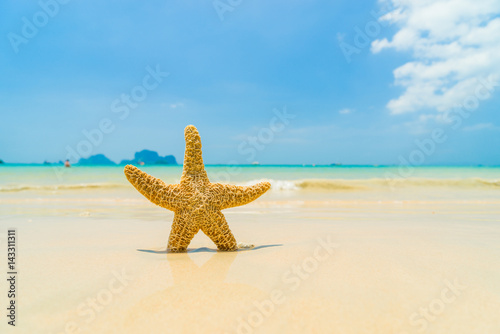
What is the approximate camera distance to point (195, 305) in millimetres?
2562

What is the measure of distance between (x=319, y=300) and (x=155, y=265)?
176 centimetres

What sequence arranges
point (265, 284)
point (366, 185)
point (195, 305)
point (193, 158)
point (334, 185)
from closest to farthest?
point (195, 305)
point (265, 284)
point (193, 158)
point (334, 185)
point (366, 185)

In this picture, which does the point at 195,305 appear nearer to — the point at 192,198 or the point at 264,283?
the point at 264,283

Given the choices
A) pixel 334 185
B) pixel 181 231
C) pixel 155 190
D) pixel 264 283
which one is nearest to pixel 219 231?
pixel 181 231

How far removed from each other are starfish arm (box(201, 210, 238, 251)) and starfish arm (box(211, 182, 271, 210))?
0.45ft

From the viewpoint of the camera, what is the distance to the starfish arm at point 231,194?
4.17 m

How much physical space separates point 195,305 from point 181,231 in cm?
161

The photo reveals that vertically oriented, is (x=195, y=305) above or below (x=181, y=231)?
below

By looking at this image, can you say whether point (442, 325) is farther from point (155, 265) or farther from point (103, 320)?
point (155, 265)

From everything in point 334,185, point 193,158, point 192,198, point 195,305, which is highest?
point 193,158

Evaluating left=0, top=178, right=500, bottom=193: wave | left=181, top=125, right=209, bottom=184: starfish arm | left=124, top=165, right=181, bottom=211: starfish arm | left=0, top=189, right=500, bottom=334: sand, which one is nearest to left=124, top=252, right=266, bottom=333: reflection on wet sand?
left=0, top=189, right=500, bottom=334: sand

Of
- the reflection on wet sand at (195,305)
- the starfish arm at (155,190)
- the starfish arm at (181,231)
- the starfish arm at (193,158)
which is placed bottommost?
the reflection on wet sand at (195,305)

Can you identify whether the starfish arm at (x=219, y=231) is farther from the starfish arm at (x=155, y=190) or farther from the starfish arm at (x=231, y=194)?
the starfish arm at (x=155, y=190)

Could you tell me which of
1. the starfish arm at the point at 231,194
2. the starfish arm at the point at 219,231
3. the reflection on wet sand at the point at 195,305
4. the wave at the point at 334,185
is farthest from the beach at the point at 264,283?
the wave at the point at 334,185
